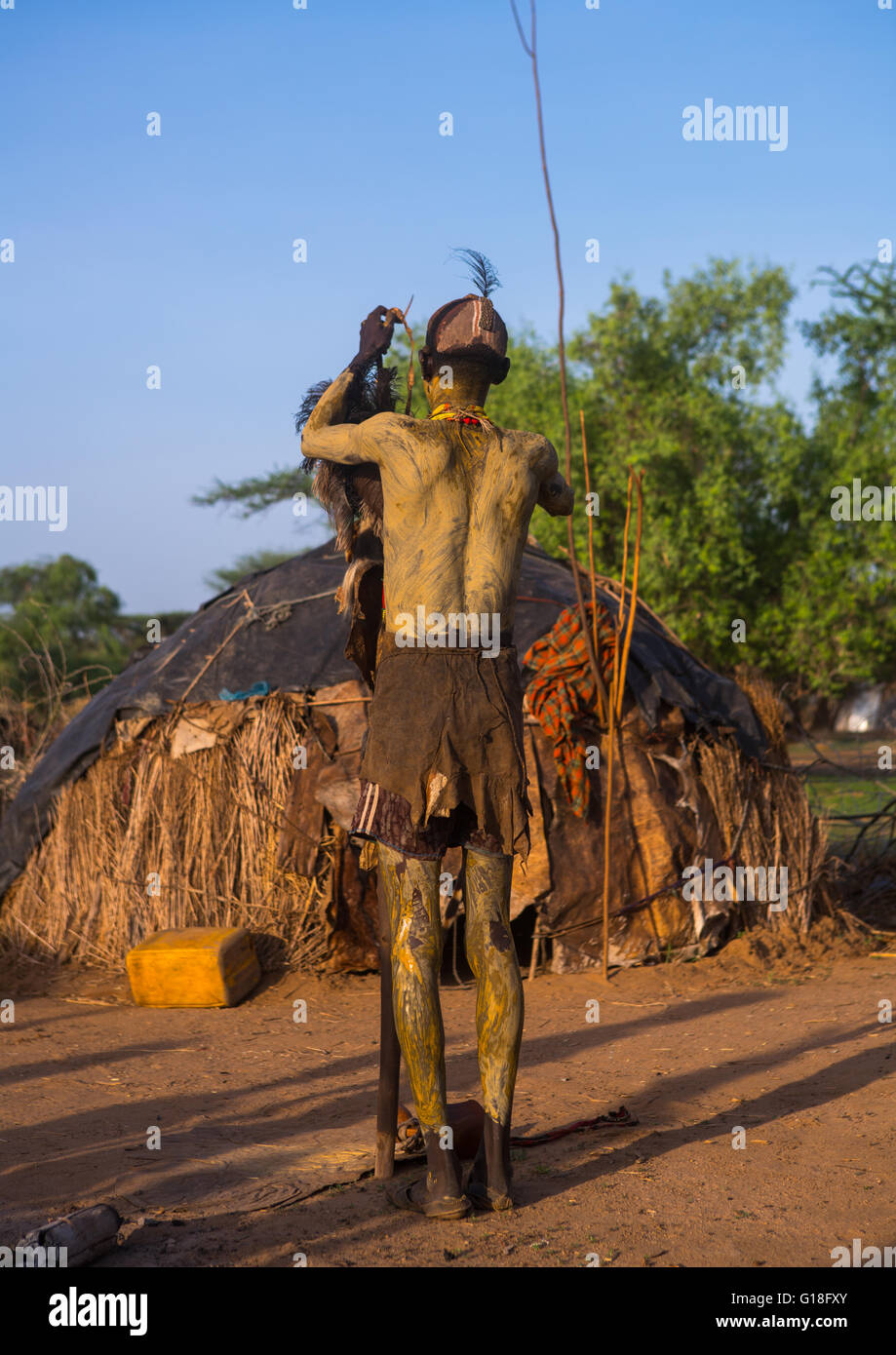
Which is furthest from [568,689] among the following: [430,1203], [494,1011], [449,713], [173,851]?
[430,1203]

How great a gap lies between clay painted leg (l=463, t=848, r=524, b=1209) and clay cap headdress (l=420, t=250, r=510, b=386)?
4.40 ft

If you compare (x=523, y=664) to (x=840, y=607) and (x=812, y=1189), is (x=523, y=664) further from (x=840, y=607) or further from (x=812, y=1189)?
(x=840, y=607)

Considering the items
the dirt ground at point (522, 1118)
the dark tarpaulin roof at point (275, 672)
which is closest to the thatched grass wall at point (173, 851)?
the dark tarpaulin roof at point (275, 672)

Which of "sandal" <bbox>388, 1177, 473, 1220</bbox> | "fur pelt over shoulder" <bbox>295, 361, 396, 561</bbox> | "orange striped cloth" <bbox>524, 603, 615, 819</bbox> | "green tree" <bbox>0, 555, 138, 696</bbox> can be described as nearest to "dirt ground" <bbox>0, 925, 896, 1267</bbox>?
"sandal" <bbox>388, 1177, 473, 1220</bbox>

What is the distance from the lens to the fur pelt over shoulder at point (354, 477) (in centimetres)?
349

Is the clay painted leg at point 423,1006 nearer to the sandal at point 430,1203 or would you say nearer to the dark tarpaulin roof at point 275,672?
the sandal at point 430,1203

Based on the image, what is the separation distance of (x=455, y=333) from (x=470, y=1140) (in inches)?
88.6

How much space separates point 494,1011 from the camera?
3061 millimetres

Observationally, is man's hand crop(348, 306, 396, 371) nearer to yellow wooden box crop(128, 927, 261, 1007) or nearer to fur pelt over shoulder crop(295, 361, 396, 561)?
fur pelt over shoulder crop(295, 361, 396, 561)

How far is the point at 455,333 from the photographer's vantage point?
3.29m

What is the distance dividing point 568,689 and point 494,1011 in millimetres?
3769

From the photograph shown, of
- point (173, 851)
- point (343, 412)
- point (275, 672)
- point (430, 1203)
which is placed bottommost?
point (430, 1203)

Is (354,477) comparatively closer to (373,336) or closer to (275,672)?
(373,336)

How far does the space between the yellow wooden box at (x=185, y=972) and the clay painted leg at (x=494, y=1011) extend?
3.20m
